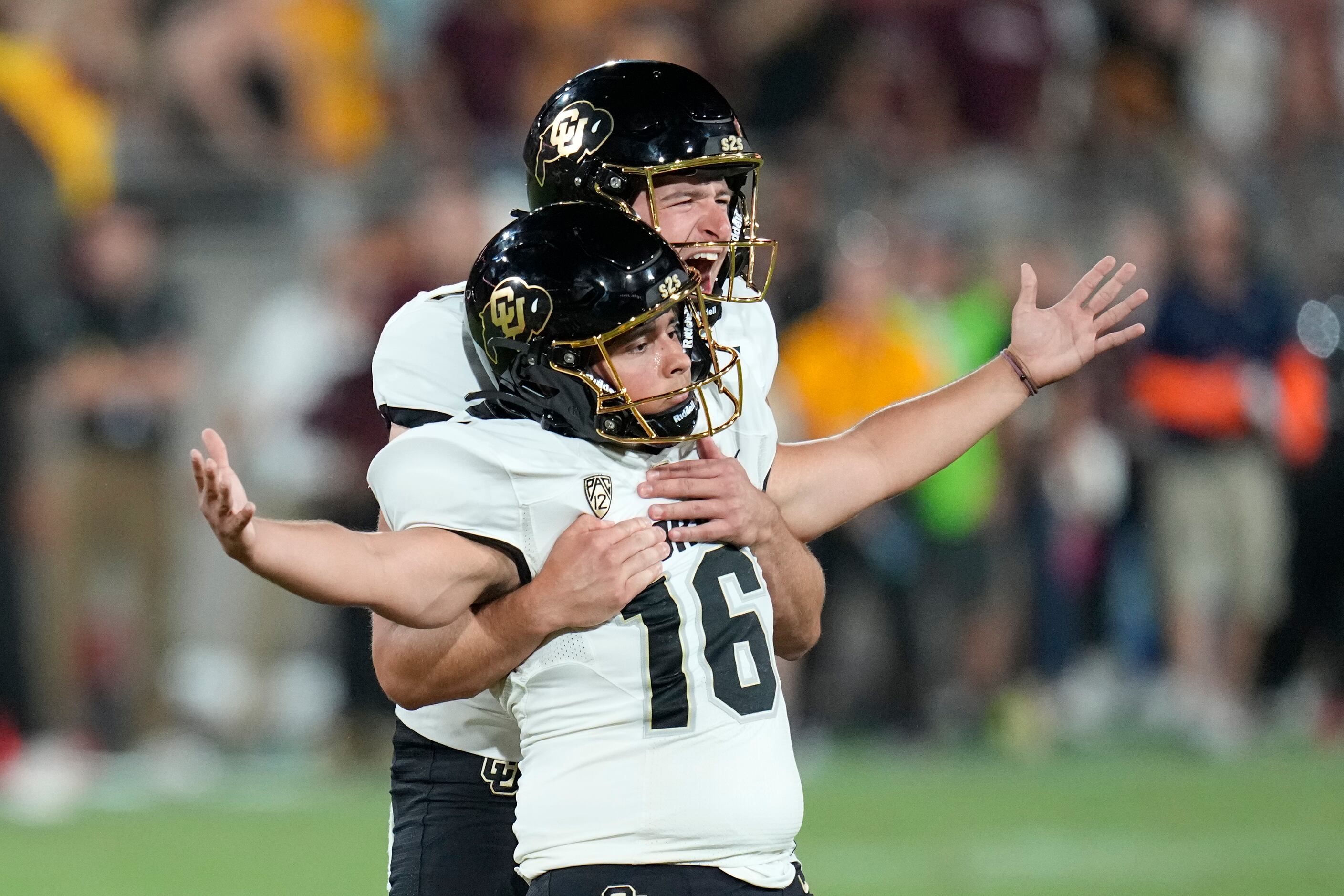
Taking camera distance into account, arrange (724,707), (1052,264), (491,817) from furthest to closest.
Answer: (1052,264) < (491,817) < (724,707)

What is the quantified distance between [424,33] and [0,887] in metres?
5.22

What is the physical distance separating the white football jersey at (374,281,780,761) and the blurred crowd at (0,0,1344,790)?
4.67 m

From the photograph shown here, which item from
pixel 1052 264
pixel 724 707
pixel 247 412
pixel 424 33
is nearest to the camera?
pixel 724 707

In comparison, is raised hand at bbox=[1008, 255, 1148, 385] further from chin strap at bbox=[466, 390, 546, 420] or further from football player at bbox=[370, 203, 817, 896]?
chin strap at bbox=[466, 390, 546, 420]

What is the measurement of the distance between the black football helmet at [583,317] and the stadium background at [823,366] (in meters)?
4.24

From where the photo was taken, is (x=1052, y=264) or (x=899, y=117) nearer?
(x=1052, y=264)

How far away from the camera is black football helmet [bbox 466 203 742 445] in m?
2.76

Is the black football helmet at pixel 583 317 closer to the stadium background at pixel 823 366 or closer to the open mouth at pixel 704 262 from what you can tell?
the open mouth at pixel 704 262

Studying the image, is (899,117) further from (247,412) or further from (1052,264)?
(247,412)

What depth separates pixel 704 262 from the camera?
320 centimetres

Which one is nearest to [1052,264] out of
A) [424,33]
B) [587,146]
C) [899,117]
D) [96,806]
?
[899,117]

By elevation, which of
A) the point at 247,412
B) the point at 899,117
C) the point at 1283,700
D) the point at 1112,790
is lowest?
the point at 1112,790

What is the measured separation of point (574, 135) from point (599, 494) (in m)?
0.74

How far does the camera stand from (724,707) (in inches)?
108
